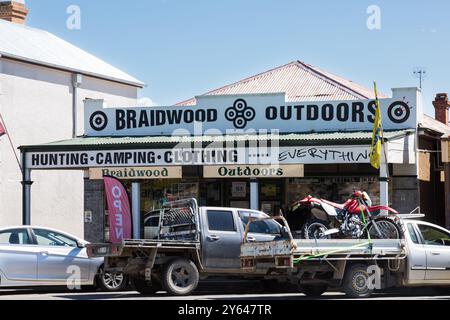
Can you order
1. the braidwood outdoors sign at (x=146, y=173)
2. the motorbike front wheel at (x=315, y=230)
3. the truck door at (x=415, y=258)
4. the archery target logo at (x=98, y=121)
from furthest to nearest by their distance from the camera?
1. the archery target logo at (x=98, y=121)
2. the braidwood outdoors sign at (x=146, y=173)
3. the motorbike front wheel at (x=315, y=230)
4. the truck door at (x=415, y=258)

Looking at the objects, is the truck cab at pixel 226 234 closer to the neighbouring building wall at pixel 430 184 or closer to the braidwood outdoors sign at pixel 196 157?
the braidwood outdoors sign at pixel 196 157

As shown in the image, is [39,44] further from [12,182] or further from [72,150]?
[72,150]

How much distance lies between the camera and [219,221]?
16938mm

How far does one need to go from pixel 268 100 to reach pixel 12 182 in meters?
10.2

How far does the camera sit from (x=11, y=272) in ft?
55.6

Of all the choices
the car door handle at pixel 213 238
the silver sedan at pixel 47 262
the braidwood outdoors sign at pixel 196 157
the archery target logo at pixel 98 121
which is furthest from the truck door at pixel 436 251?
the archery target logo at pixel 98 121

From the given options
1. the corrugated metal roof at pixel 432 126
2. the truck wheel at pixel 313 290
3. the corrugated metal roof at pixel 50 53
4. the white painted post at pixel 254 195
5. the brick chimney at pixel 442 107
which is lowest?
the truck wheel at pixel 313 290

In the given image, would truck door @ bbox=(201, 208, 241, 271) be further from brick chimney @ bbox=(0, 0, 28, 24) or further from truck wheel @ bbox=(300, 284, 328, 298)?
brick chimney @ bbox=(0, 0, 28, 24)

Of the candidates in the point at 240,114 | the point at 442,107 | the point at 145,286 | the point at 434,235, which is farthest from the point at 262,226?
the point at 442,107

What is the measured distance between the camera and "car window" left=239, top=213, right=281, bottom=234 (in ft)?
55.8

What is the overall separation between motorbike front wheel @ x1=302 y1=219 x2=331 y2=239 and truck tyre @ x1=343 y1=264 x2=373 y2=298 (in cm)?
105

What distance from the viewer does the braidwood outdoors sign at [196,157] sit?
21.8 m

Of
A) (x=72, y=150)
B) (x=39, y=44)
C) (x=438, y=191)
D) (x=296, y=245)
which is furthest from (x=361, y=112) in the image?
(x=39, y=44)

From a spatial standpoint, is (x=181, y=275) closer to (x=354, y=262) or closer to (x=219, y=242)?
(x=219, y=242)
